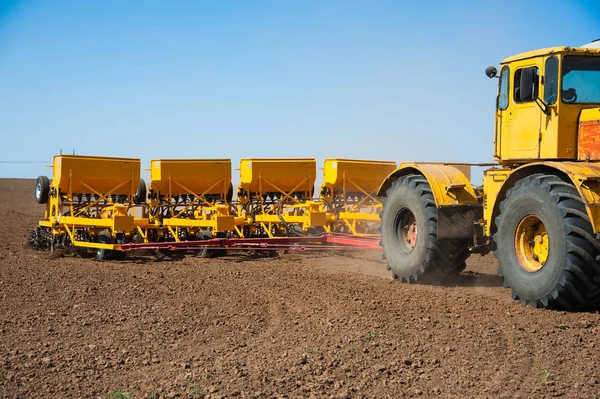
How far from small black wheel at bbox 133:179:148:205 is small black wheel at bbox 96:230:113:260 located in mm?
2306

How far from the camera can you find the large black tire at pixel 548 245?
6543 millimetres

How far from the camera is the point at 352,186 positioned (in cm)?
1506

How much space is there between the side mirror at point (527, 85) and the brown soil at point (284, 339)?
2.27 m

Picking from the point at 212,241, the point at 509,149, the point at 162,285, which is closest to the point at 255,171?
the point at 212,241

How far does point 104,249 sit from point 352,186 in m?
5.30

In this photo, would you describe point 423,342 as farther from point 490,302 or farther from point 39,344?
point 39,344

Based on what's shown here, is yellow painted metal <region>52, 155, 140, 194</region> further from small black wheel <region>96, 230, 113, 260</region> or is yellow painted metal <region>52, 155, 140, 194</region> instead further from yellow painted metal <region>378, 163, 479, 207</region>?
yellow painted metal <region>378, 163, 479, 207</region>

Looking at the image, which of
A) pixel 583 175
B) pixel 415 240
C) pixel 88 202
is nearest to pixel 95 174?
pixel 88 202

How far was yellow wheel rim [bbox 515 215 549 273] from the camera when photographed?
7.29 meters

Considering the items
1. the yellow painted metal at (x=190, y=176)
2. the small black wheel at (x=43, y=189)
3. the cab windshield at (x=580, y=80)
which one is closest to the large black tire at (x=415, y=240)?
the cab windshield at (x=580, y=80)

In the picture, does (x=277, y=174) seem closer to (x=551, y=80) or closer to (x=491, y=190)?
(x=491, y=190)

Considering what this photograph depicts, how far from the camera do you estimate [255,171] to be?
1484cm

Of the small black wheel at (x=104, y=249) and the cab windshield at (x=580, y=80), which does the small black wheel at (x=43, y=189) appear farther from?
the cab windshield at (x=580, y=80)

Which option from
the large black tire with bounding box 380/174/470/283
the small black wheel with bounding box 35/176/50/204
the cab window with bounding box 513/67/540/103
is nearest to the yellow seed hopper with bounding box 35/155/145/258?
the small black wheel with bounding box 35/176/50/204
